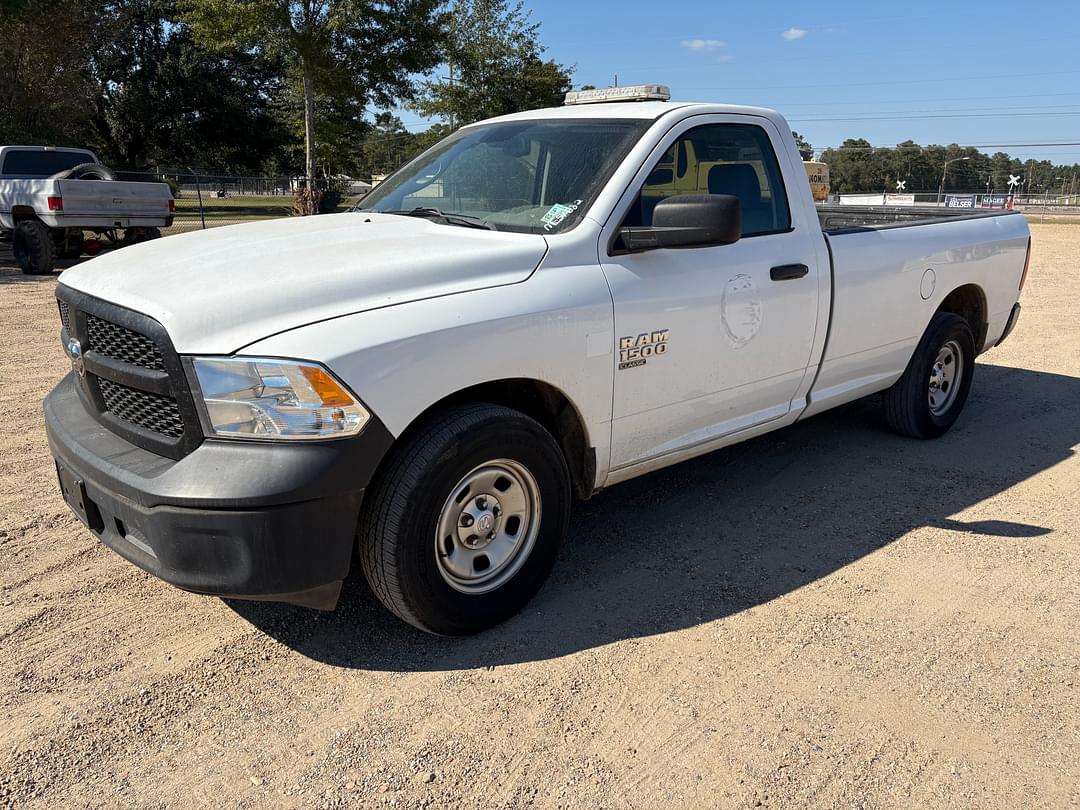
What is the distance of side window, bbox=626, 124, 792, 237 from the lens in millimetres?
3986

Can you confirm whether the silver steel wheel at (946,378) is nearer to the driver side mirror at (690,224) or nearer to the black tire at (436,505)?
the driver side mirror at (690,224)

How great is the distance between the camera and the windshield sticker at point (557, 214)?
3.43m

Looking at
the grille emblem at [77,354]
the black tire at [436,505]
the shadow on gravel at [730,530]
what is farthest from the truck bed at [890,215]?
the grille emblem at [77,354]

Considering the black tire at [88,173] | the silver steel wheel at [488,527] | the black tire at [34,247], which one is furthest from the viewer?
the black tire at [88,173]

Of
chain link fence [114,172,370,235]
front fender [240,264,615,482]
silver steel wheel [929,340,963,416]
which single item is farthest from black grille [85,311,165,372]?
chain link fence [114,172,370,235]

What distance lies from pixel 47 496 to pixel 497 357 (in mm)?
2834

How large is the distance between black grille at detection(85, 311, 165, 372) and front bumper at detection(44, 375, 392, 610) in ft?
1.05

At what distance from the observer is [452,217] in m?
3.74

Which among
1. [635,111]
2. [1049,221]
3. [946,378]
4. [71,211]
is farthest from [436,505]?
[1049,221]

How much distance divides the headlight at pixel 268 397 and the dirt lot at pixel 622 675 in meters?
0.94

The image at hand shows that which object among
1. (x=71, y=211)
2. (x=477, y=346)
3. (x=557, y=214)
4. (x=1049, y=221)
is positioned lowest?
(x=1049, y=221)

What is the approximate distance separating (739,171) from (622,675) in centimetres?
257

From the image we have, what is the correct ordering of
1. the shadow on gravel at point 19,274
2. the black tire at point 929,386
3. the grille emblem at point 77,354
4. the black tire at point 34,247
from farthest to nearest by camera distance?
the black tire at point 34,247 < the shadow on gravel at point 19,274 < the black tire at point 929,386 < the grille emblem at point 77,354

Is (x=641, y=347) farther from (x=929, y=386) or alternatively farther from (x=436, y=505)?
(x=929, y=386)
